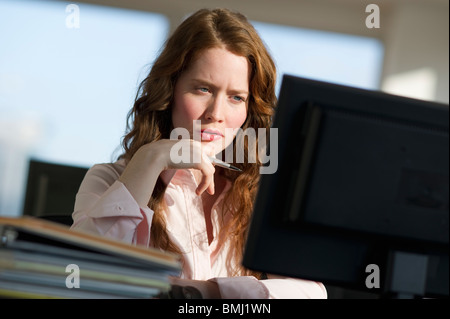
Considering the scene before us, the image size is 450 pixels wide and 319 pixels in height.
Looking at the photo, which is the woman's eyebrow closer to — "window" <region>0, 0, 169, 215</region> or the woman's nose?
the woman's nose

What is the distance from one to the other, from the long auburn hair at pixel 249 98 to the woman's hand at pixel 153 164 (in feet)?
1.09

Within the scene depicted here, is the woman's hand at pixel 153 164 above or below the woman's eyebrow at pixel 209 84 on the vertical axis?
below

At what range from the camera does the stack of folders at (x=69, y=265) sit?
784 mm

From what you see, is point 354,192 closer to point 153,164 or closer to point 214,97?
point 153,164

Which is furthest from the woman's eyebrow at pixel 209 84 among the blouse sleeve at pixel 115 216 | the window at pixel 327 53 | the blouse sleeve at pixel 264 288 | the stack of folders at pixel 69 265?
the window at pixel 327 53

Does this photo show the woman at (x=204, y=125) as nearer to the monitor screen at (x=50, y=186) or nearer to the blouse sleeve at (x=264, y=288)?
the blouse sleeve at (x=264, y=288)

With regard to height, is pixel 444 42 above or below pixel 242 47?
above

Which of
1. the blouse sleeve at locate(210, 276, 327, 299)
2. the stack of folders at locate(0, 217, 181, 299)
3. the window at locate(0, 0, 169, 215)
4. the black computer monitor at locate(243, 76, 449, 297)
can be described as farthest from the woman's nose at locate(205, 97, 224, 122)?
the window at locate(0, 0, 169, 215)

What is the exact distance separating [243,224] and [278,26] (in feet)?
16.1

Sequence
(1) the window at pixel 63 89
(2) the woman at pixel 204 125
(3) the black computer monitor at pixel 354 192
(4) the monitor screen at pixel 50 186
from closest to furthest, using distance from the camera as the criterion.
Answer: (3) the black computer monitor at pixel 354 192 < (2) the woman at pixel 204 125 < (4) the monitor screen at pixel 50 186 < (1) the window at pixel 63 89
